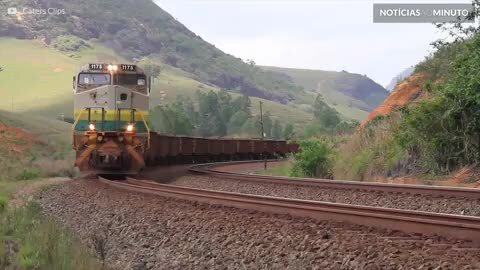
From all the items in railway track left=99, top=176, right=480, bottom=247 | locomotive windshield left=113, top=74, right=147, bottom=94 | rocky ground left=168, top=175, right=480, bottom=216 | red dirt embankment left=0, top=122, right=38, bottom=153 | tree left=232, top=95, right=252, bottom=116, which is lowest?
rocky ground left=168, top=175, right=480, bottom=216

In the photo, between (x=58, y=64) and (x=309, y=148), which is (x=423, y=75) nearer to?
(x=309, y=148)

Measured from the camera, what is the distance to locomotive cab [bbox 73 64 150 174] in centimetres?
1986

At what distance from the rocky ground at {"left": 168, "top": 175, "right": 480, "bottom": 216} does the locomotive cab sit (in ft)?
7.15

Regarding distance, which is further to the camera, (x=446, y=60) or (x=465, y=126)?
(x=446, y=60)

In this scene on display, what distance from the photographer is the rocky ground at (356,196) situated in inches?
439

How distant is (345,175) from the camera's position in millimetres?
21766

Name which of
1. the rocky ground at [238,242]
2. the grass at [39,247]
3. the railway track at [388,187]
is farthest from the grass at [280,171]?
the grass at [39,247]

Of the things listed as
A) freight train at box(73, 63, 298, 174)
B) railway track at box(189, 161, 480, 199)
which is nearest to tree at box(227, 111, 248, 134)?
freight train at box(73, 63, 298, 174)

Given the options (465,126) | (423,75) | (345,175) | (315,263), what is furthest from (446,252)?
(423,75)

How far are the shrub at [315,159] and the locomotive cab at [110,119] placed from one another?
6.85 m

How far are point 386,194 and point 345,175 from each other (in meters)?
8.41

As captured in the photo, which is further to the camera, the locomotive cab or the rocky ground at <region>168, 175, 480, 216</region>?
the locomotive cab

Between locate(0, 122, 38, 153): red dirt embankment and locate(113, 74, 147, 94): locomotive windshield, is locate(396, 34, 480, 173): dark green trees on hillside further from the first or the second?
locate(0, 122, 38, 153): red dirt embankment

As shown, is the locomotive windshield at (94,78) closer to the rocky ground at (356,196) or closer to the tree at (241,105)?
the rocky ground at (356,196)
